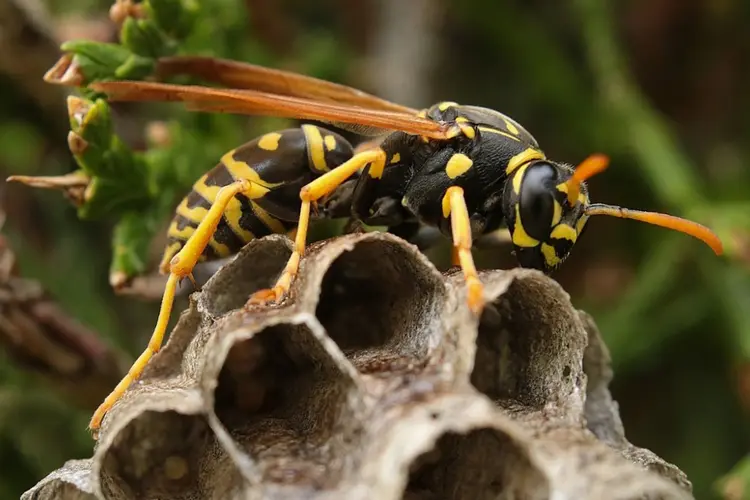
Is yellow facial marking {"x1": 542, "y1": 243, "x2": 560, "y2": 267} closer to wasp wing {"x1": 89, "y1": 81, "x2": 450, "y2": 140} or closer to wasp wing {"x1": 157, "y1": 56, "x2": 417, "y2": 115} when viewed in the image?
wasp wing {"x1": 89, "y1": 81, "x2": 450, "y2": 140}

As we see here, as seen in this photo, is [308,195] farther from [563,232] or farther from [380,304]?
[563,232]

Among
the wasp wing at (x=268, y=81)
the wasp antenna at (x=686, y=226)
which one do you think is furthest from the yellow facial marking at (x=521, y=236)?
the wasp wing at (x=268, y=81)

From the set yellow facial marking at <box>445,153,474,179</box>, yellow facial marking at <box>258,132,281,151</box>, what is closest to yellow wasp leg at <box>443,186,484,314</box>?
yellow facial marking at <box>445,153,474,179</box>

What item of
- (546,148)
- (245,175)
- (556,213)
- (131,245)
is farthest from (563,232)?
(546,148)

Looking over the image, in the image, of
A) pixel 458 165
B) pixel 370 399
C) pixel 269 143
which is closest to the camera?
pixel 370 399

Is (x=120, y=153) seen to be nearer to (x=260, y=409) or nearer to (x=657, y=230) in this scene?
(x=260, y=409)
